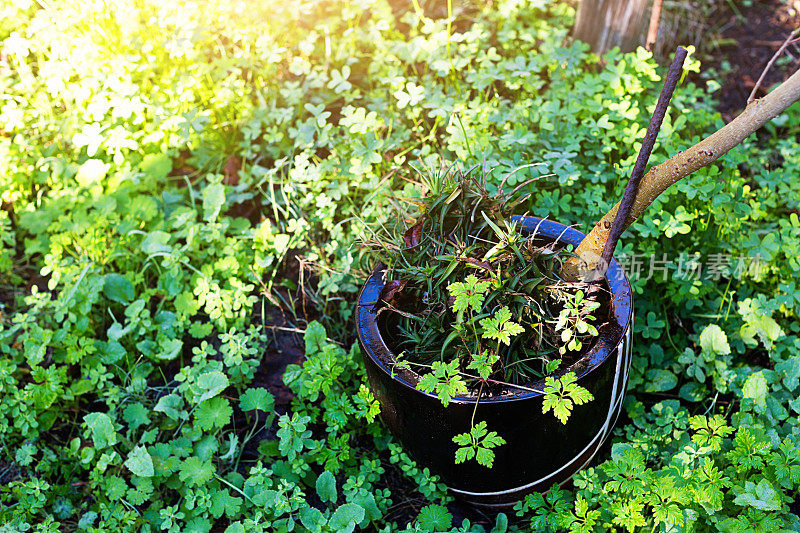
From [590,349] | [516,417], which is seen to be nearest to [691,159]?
[590,349]

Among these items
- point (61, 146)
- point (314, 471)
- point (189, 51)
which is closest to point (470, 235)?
point (314, 471)

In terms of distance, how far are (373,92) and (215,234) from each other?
46.5 inches

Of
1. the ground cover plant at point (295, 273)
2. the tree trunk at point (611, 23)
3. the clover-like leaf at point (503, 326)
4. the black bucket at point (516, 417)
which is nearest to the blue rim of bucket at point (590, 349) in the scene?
the black bucket at point (516, 417)

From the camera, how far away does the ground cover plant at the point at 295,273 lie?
2.19 metres

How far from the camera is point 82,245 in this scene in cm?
301

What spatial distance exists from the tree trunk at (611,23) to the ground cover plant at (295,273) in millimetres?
188

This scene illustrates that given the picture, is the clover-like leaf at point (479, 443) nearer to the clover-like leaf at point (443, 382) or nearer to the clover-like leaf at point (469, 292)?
the clover-like leaf at point (443, 382)

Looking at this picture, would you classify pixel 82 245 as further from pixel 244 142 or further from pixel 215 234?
pixel 244 142

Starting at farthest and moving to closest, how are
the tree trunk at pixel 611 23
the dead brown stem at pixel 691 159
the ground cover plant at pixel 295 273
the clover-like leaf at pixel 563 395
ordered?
the tree trunk at pixel 611 23, the ground cover plant at pixel 295 273, the clover-like leaf at pixel 563 395, the dead brown stem at pixel 691 159

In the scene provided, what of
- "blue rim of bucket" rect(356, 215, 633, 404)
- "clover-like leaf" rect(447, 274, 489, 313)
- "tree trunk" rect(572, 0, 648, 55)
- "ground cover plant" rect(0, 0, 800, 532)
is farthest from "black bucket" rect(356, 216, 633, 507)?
"tree trunk" rect(572, 0, 648, 55)

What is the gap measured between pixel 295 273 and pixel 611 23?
2166 millimetres

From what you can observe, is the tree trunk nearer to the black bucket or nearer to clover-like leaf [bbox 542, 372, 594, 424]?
the black bucket

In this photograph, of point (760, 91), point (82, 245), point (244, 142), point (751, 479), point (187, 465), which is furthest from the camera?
point (760, 91)

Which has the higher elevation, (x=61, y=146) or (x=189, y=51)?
(x=189, y=51)
